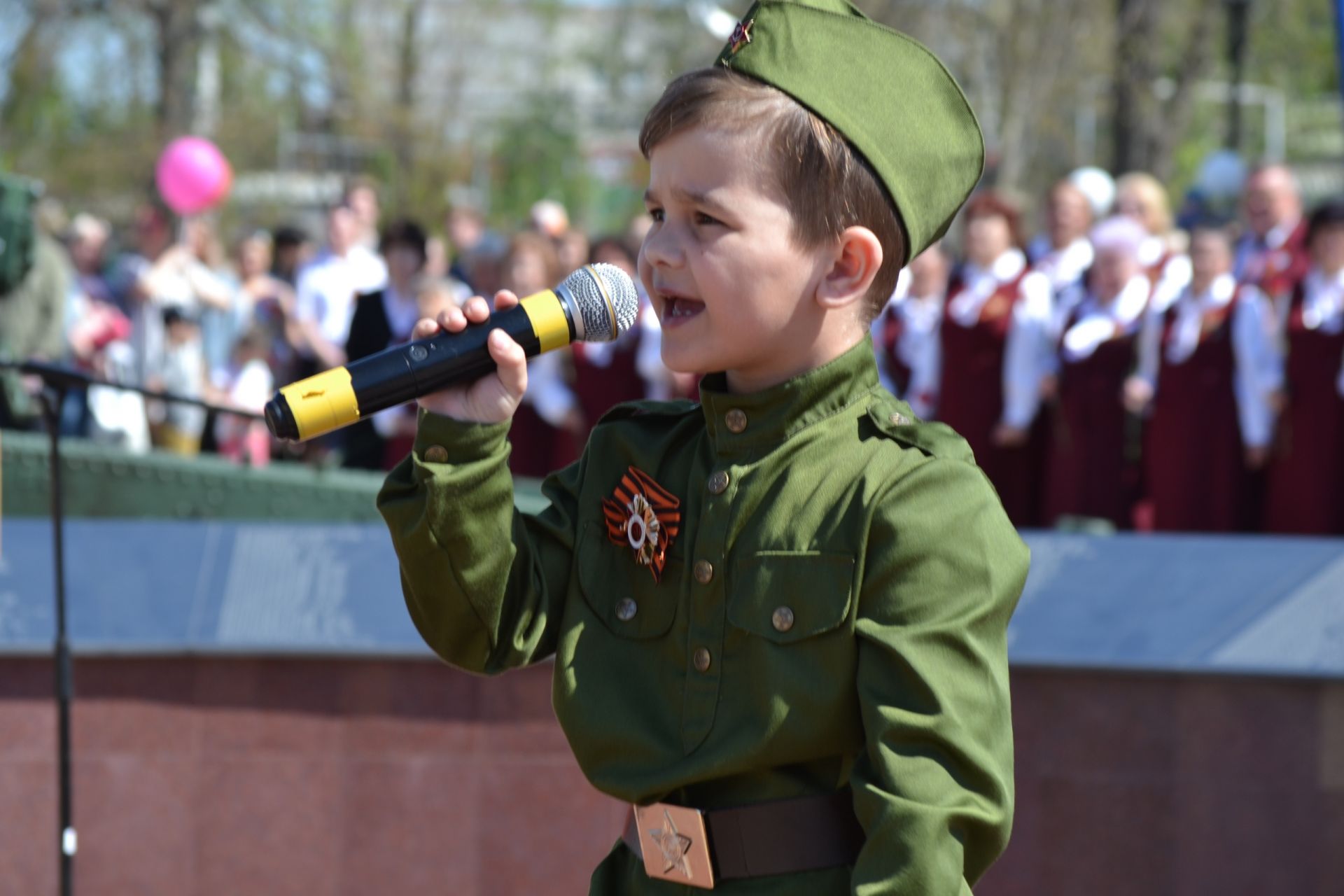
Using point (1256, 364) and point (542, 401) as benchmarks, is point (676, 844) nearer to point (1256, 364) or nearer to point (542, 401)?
point (1256, 364)

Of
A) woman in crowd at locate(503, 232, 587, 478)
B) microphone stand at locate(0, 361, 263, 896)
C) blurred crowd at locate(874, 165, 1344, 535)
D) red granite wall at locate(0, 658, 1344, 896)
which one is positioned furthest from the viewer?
woman in crowd at locate(503, 232, 587, 478)

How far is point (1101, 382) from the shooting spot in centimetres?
770

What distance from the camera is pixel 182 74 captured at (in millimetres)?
18719

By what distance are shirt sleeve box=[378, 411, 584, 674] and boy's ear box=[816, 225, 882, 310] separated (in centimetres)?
39

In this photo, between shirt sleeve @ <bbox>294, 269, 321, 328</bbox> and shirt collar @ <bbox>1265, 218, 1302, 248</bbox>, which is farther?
shirt sleeve @ <bbox>294, 269, 321, 328</bbox>

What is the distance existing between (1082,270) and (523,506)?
3922 mm

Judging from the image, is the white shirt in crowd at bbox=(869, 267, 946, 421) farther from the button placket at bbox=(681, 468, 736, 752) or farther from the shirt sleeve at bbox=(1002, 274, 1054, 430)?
the button placket at bbox=(681, 468, 736, 752)

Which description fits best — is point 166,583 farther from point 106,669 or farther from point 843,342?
point 843,342

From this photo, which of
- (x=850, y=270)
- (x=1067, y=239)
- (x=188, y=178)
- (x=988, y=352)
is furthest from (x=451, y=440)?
(x=188, y=178)

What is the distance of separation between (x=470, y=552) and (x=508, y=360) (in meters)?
0.22

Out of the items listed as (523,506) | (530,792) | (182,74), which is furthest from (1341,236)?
(182,74)

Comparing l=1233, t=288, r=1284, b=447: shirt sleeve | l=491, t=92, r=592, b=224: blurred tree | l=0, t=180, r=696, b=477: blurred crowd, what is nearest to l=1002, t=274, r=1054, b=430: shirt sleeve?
l=1233, t=288, r=1284, b=447: shirt sleeve

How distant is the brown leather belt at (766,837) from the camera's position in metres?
1.95

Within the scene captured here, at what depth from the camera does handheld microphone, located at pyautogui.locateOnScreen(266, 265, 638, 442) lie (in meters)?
1.89
